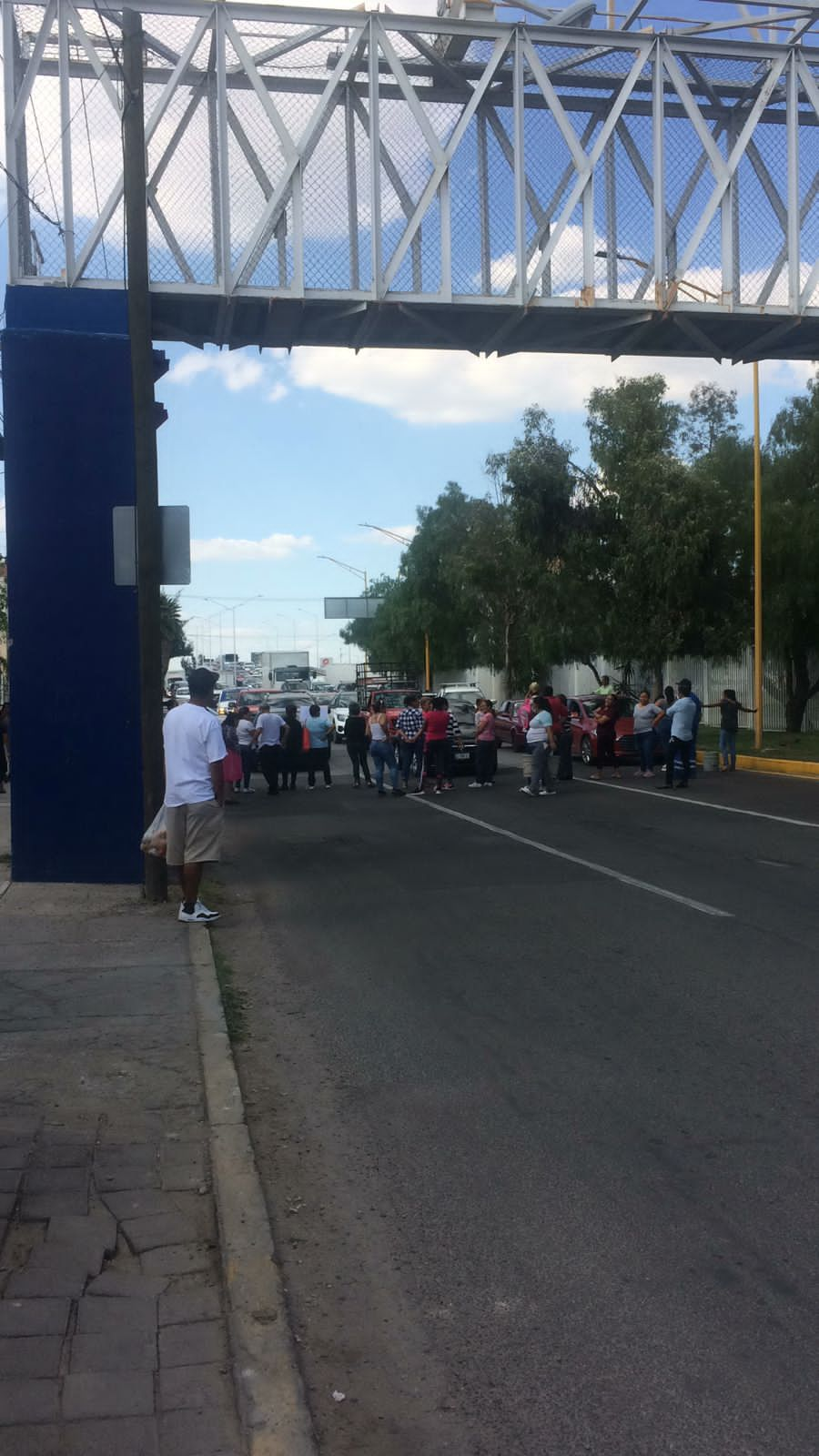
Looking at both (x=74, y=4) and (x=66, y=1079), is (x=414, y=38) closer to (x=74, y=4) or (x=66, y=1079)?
(x=74, y=4)

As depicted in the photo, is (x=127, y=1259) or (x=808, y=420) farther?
(x=808, y=420)

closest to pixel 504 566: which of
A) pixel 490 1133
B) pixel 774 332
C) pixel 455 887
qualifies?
pixel 774 332

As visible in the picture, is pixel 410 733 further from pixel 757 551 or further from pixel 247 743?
pixel 757 551

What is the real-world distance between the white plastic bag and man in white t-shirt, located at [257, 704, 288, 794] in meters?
13.8

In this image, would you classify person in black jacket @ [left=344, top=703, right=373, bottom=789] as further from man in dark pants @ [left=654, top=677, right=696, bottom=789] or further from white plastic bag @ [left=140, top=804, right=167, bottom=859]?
white plastic bag @ [left=140, top=804, right=167, bottom=859]

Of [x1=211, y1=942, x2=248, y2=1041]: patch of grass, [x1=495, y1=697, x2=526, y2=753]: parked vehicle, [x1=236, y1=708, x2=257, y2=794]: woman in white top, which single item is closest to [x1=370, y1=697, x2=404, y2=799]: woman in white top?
[x1=236, y1=708, x2=257, y2=794]: woman in white top

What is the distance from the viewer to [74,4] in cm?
1384

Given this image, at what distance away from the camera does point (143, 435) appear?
36.0ft

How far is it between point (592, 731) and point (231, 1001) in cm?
2263

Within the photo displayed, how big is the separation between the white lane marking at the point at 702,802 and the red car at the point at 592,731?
140 inches

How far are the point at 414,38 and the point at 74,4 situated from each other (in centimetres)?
363

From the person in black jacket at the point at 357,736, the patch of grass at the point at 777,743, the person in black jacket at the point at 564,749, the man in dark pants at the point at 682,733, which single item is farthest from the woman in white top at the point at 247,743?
the patch of grass at the point at 777,743

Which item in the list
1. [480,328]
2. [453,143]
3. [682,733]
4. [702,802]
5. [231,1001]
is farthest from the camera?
[682,733]

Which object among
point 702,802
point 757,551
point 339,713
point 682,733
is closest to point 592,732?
point 757,551
